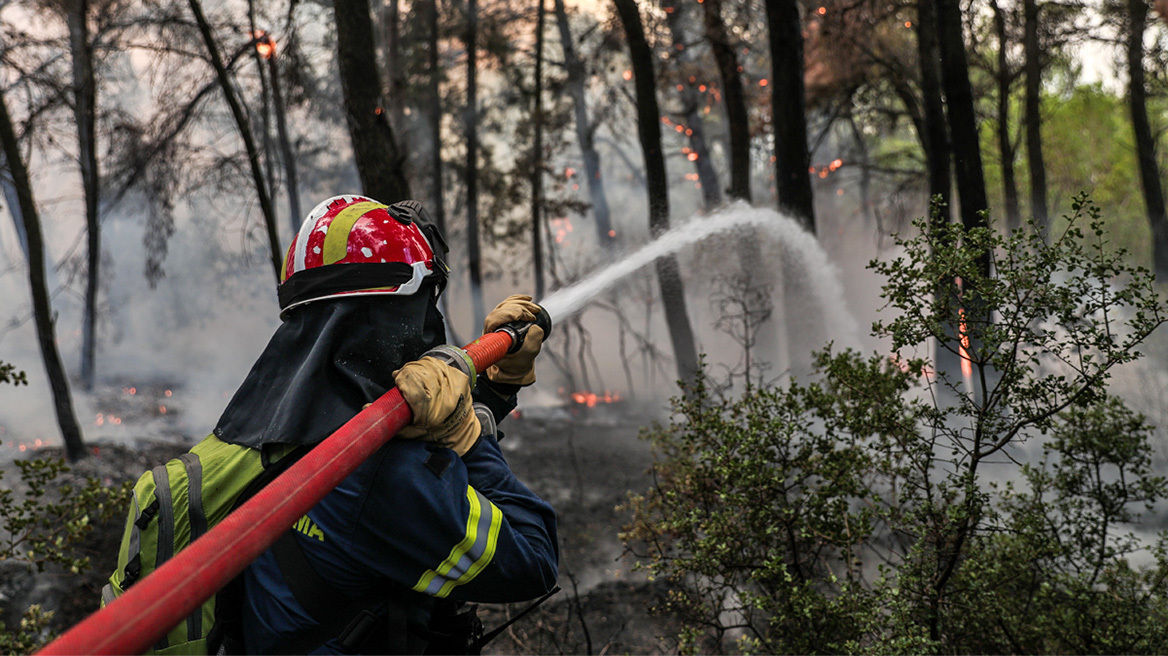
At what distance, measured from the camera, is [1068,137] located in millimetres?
24766

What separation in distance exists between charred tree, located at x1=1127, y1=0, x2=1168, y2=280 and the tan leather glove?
1294cm

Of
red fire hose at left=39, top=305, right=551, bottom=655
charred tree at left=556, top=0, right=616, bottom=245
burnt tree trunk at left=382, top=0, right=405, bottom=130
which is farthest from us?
charred tree at left=556, top=0, right=616, bottom=245

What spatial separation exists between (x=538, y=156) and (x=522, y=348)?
12.6 metres

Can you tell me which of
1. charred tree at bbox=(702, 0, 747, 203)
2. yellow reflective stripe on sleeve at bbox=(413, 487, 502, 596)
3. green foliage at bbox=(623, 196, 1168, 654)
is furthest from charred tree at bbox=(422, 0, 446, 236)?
yellow reflective stripe on sleeve at bbox=(413, 487, 502, 596)

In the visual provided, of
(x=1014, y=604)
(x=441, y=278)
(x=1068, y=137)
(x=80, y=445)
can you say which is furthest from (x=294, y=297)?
(x=1068, y=137)

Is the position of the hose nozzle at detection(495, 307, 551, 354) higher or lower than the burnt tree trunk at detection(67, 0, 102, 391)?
lower

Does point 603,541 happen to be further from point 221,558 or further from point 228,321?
point 228,321

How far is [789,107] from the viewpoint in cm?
668

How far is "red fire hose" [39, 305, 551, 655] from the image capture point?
1075mm

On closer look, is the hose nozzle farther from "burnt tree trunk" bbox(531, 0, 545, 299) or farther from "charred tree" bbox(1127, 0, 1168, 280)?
"charred tree" bbox(1127, 0, 1168, 280)

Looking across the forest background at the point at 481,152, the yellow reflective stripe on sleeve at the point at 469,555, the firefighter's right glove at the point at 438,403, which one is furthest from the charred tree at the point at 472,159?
the yellow reflective stripe on sleeve at the point at 469,555

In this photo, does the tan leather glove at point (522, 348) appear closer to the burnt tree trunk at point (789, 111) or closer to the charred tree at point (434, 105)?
the burnt tree trunk at point (789, 111)

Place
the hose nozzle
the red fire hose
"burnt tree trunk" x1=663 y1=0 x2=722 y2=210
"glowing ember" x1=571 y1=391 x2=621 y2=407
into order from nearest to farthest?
the red fire hose
the hose nozzle
"burnt tree trunk" x1=663 y1=0 x2=722 y2=210
"glowing ember" x1=571 y1=391 x2=621 y2=407

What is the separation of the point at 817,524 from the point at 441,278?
1.94m
